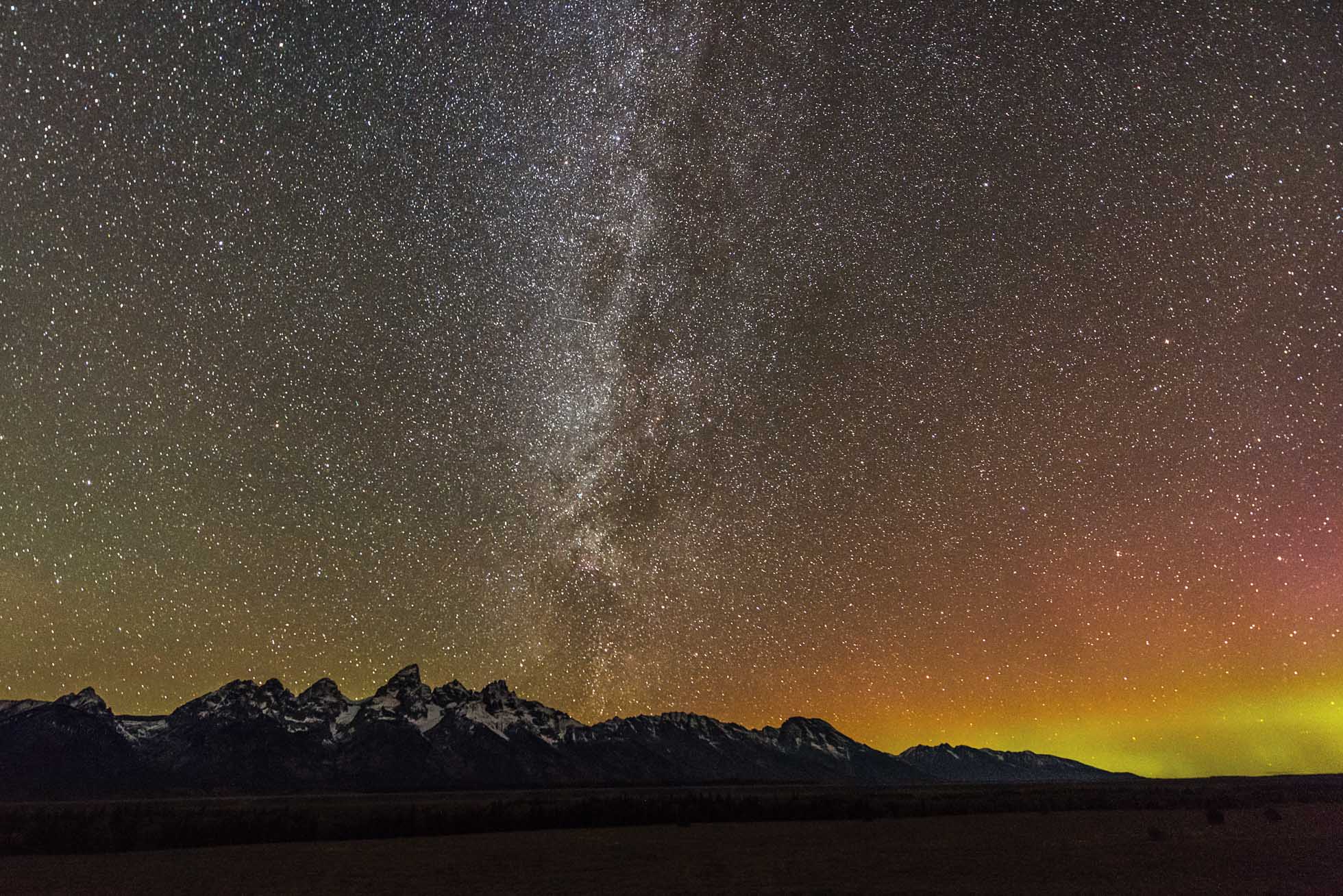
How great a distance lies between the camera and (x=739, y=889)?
974 inches

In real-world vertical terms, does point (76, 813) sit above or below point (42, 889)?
above

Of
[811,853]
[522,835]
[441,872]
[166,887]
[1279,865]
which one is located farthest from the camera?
[522,835]

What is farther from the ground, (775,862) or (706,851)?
(706,851)

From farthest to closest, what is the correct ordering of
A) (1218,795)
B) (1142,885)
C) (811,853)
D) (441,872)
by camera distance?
1. (1218,795)
2. (811,853)
3. (441,872)
4. (1142,885)

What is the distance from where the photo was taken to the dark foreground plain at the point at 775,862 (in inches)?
1013

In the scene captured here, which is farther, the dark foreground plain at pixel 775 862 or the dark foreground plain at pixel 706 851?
the dark foreground plain at pixel 706 851

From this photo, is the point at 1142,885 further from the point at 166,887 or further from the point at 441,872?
the point at 166,887

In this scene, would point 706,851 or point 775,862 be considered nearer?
point 775,862

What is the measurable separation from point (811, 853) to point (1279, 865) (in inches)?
655

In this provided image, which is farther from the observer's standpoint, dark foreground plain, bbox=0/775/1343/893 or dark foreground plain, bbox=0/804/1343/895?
dark foreground plain, bbox=0/775/1343/893

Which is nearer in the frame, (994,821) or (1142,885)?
(1142,885)

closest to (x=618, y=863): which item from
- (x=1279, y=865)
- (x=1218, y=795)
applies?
(x=1279, y=865)

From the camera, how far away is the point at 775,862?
105 ft

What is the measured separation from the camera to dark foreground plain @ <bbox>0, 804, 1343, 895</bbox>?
25.7 m
